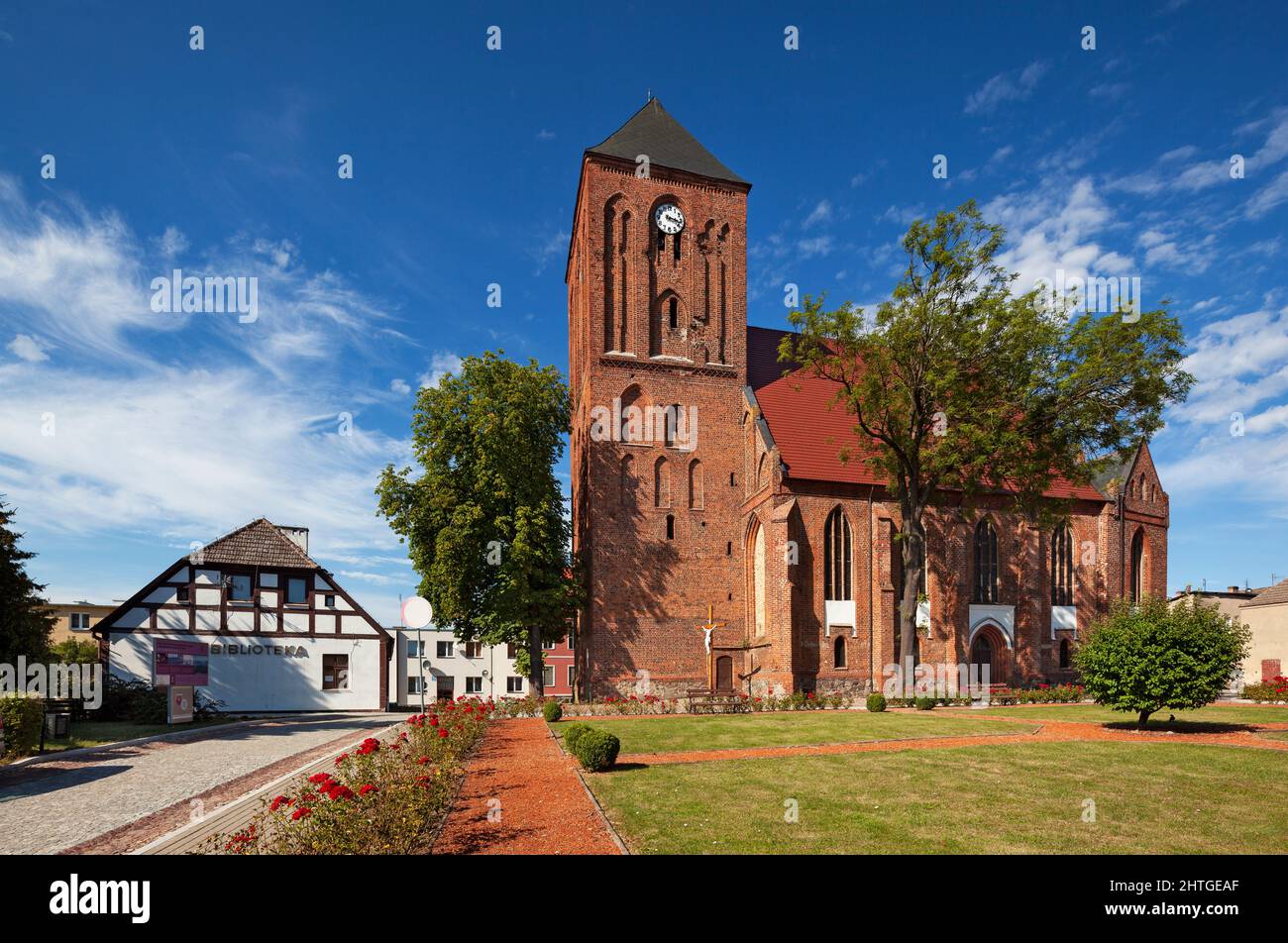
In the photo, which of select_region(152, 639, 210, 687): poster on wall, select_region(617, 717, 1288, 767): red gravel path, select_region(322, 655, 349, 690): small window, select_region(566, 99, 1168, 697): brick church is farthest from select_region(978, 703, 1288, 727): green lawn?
select_region(152, 639, 210, 687): poster on wall

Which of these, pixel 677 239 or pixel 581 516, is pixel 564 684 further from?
pixel 677 239

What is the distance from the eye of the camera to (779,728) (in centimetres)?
2050

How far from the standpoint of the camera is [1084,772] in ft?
42.7

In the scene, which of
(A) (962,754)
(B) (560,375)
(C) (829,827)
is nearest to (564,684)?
(B) (560,375)

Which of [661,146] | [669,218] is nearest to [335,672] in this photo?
[669,218]

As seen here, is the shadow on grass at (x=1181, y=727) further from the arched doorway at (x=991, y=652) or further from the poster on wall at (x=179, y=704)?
the poster on wall at (x=179, y=704)

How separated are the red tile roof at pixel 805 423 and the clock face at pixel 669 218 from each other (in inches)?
253

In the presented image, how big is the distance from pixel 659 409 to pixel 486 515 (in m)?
8.90

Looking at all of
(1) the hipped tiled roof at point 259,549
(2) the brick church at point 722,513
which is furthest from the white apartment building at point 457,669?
(2) the brick church at point 722,513

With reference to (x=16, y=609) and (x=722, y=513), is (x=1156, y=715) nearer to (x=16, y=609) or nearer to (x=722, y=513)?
(x=722, y=513)

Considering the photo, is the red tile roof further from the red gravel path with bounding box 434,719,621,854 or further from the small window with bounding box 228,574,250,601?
the small window with bounding box 228,574,250,601
